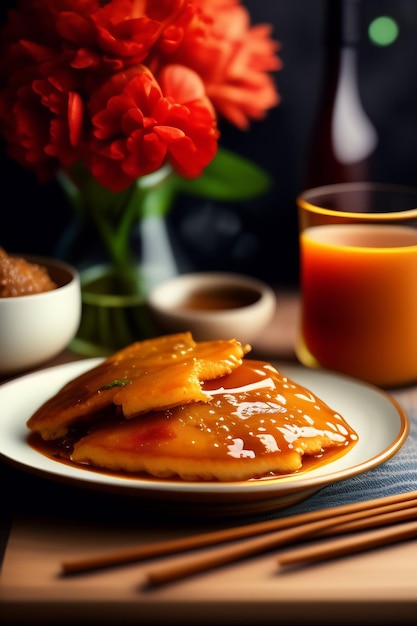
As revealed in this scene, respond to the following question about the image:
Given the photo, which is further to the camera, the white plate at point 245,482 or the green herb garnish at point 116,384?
the green herb garnish at point 116,384

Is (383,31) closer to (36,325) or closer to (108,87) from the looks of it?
(108,87)

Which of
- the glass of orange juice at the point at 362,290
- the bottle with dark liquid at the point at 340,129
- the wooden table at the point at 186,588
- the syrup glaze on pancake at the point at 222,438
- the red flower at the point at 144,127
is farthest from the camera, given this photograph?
the bottle with dark liquid at the point at 340,129

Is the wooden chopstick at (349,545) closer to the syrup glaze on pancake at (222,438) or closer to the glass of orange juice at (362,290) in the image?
the syrup glaze on pancake at (222,438)

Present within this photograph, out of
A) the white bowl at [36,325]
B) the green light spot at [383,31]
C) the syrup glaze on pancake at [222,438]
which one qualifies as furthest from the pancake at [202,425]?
the green light spot at [383,31]

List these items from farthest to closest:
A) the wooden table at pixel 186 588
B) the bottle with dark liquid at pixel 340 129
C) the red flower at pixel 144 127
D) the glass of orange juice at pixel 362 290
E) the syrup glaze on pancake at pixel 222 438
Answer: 1. the bottle with dark liquid at pixel 340 129
2. the glass of orange juice at pixel 362 290
3. the red flower at pixel 144 127
4. the syrup glaze on pancake at pixel 222 438
5. the wooden table at pixel 186 588

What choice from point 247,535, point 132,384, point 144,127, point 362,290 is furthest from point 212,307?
point 247,535

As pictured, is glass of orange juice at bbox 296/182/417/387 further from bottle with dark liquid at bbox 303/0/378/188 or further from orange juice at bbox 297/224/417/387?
bottle with dark liquid at bbox 303/0/378/188

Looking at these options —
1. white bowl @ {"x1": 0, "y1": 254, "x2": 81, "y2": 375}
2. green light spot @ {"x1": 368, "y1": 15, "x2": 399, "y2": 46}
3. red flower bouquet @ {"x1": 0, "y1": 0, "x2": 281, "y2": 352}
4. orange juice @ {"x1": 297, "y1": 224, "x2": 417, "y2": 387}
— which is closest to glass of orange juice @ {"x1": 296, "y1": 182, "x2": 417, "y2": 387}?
orange juice @ {"x1": 297, "y1": 224, "x2": 417, "y2": 387}

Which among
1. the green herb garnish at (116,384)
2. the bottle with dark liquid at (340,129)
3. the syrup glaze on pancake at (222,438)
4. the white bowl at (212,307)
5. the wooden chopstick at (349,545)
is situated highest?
the bottle with dark liquid at (340,129)
